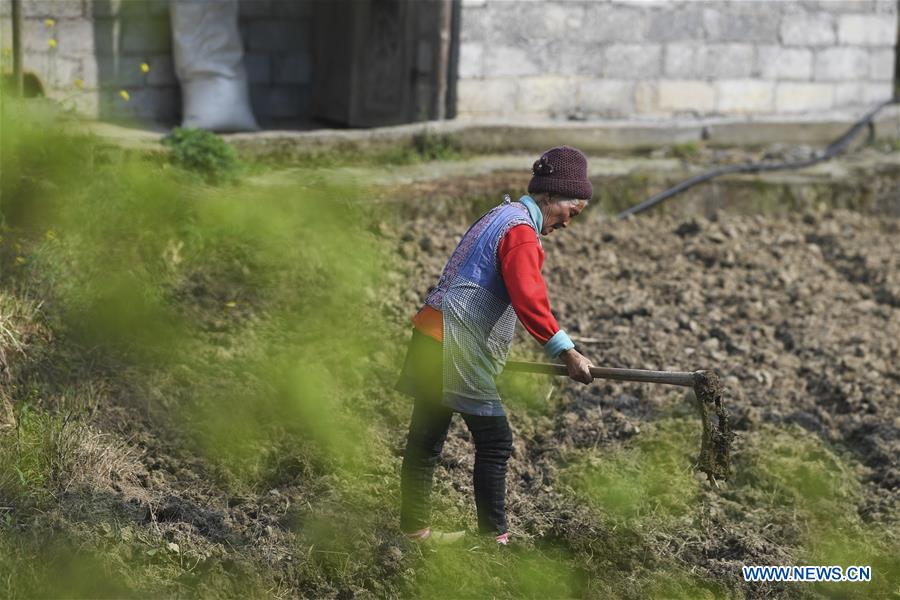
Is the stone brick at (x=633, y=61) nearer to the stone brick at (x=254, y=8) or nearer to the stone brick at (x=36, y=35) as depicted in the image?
A: the stone brick at (x=254, y=8)

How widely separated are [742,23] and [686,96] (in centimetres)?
73

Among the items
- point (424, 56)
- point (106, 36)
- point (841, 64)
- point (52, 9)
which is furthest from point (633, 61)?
point (52, 9)

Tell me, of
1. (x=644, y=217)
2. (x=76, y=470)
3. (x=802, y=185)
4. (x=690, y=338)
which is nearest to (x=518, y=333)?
(x=690, y=338)

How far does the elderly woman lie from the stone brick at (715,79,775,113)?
5950 mm

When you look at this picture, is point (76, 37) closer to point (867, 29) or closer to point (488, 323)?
point (488, 323)

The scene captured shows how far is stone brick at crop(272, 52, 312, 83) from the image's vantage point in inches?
407

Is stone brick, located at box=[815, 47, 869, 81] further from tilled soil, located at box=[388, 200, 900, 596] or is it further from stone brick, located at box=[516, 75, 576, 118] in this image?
stone brick, located at box=[516, 75, 576, 118]

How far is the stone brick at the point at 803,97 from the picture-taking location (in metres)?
9.97

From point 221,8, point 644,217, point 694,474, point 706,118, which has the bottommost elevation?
point 694,474

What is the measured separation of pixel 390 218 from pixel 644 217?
1.82 meters

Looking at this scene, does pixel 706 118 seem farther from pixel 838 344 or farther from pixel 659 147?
pixel 838 344

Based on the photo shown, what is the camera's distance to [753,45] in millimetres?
9766

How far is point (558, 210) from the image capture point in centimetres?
417

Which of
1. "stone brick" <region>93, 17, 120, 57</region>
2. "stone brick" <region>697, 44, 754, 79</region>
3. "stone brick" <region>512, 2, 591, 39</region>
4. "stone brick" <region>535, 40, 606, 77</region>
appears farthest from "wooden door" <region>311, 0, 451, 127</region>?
"stone brick" <region>697, 44, 754, 79</region>
